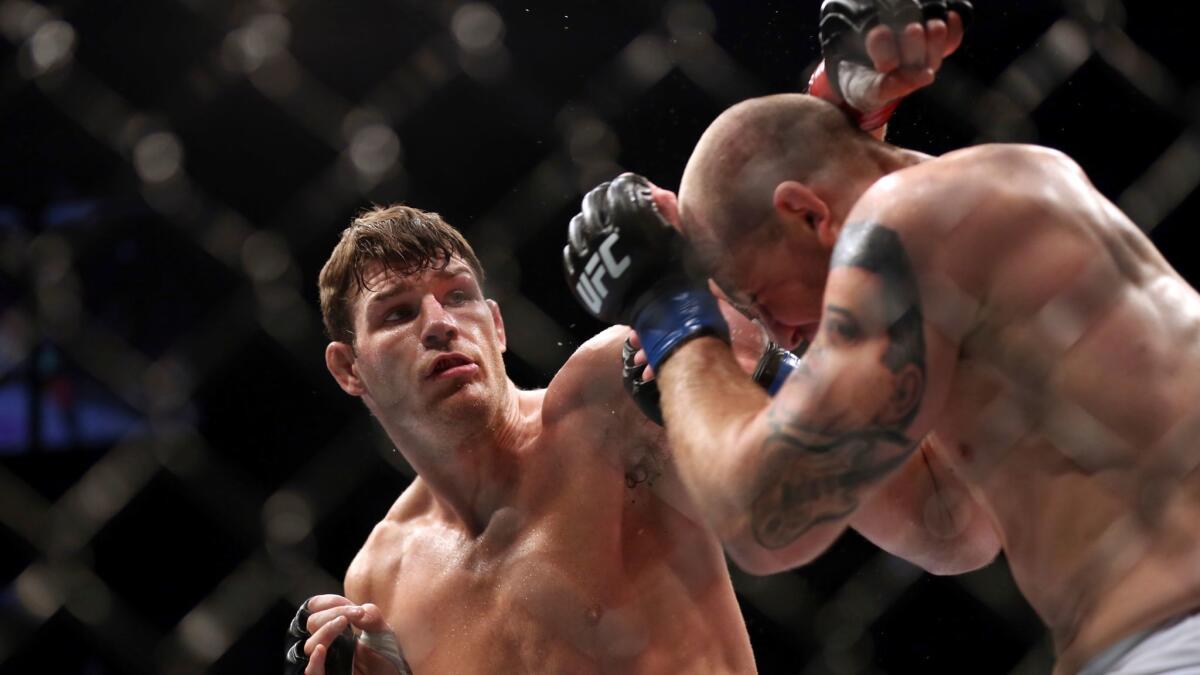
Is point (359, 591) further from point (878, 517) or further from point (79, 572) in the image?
point (878, 517)

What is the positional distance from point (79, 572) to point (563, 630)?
4.65 feet

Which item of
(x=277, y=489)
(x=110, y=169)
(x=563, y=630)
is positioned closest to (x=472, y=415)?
(x=563, y=630)

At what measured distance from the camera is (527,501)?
2.26m

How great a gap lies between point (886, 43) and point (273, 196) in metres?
2.17

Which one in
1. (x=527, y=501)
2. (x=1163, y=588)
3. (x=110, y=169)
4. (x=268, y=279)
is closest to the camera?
(x=1163, y=588)

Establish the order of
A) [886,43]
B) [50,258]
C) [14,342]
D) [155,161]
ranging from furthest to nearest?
1. [14,342]
2. [50,258]
3. [155,161]
4. [886,43]

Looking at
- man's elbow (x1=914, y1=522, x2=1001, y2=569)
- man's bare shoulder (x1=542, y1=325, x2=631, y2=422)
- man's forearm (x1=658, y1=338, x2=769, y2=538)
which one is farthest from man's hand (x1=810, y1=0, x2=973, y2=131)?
man's bare shoulder (x1=542, y1=325, x2=631, y2=422)

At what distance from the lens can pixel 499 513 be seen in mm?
2287

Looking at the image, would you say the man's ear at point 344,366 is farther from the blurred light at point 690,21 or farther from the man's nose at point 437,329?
the blurred light at point 690,21

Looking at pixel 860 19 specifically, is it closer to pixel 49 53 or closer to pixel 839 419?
pixel 839 419

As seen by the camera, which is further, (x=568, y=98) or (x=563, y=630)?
(x=568, y=98)

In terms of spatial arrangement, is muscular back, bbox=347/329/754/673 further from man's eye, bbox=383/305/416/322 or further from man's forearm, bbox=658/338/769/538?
man's forearm, bbox=658/338/769/538

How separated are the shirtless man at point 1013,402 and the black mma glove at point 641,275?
0.09 m

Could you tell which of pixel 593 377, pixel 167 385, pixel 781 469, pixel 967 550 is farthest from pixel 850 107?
pixel 167 385
